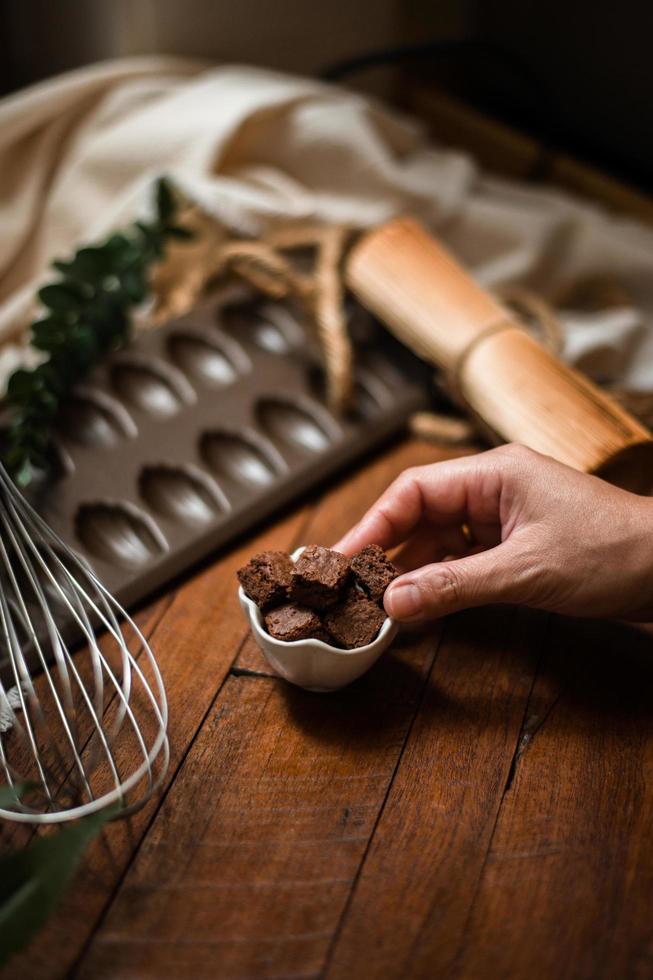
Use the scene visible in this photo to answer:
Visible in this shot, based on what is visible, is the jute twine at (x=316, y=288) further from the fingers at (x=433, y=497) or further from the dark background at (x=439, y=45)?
the dark background at (x=439, y=45)

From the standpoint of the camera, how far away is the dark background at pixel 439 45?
3.04ft

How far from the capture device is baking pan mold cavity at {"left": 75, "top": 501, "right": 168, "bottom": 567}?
2.03 ft

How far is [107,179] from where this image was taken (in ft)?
2.80

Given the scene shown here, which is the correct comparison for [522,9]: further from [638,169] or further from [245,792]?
[245,792]

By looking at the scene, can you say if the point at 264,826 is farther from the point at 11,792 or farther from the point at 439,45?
the point at 439,45

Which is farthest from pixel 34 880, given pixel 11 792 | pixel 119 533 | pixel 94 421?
pixel 94 421

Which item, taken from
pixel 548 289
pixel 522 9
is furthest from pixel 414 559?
pixel 522 9

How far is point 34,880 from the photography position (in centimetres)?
41

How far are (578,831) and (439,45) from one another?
87 cm

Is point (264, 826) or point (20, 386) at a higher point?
point (20, 386)

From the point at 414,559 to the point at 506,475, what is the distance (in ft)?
0.30

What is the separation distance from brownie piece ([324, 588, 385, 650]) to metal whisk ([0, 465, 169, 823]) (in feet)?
0.32

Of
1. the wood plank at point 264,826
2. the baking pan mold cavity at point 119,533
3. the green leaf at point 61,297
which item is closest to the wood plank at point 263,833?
the wood plank at point 264,826

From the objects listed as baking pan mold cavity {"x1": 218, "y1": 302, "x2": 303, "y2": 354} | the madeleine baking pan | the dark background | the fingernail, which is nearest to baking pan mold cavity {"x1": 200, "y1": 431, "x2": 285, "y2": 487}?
the madeleine baking pan
